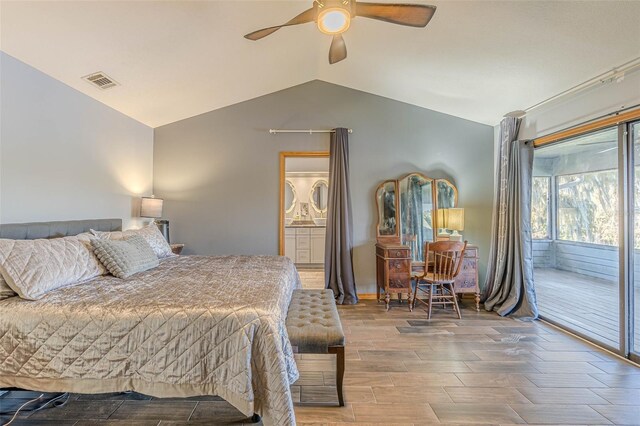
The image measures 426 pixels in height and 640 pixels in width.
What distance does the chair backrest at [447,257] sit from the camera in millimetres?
3285

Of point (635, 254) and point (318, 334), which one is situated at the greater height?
point (635, 254)

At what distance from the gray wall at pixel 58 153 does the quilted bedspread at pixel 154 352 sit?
1319 mm

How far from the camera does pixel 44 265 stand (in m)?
1.79

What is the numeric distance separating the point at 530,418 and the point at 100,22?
13.4 ft

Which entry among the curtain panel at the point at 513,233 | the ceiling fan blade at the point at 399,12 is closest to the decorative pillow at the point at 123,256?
the ceiling fan blade at the point at 399,12

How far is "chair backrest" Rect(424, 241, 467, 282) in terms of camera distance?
3.29m

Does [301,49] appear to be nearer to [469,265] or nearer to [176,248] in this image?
[176,248]

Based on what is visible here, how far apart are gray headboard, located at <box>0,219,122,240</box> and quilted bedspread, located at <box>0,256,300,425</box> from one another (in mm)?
853

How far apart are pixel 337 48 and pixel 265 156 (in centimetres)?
224

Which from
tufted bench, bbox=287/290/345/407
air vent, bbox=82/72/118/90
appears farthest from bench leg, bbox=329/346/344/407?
air vent, bbox=82/72/118/90

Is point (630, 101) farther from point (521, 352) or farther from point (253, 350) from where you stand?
point (253, 350)

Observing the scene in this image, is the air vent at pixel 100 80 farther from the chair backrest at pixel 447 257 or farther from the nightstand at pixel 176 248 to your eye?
the chair backrest at pixel 447 257

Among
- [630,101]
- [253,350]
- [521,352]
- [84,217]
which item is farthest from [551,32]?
[84,217]

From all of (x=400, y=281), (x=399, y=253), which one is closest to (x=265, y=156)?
(x=399, y=253)
